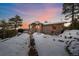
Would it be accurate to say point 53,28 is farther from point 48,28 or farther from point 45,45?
point 45,45

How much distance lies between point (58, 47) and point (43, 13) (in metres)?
0.37

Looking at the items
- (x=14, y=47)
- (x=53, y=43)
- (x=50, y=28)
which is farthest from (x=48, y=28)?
(x=14, y=47)

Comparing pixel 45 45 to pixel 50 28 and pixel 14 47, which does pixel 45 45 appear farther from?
pixel 14 47

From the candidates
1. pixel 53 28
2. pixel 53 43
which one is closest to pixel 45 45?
pixel 53 43

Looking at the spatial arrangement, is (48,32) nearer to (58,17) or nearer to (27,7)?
(58,17)

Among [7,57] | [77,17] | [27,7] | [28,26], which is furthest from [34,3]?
[7,57]

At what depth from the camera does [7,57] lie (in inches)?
71.3

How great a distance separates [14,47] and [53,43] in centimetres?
38

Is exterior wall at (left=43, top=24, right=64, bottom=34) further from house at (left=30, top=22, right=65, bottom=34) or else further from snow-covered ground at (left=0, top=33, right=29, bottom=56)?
snow-covered ground at (left=0, top=33, right=29, bottom=56)

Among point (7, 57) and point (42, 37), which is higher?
point (42, 37)

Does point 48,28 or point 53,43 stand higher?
point 48,28

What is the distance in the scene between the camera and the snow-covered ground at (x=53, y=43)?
1.82m

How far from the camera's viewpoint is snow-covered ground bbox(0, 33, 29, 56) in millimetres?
1812

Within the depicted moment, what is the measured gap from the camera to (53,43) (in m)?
1.84
